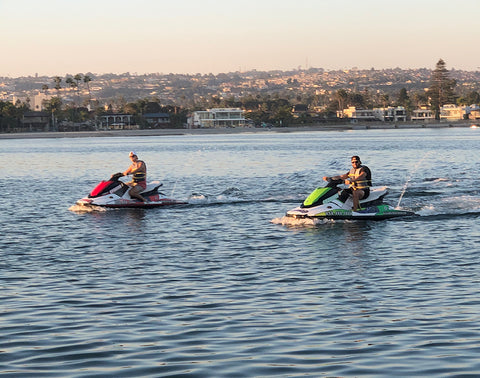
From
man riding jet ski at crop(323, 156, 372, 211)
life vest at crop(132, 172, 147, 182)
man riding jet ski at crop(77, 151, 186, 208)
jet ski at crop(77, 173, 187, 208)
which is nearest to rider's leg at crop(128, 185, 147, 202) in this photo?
man riding jet ski at crop(77, 151, 186, 208)

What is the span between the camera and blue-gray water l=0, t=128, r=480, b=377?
33.8 feet

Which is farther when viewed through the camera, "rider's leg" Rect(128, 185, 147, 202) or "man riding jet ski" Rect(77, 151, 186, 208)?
"rider's leg" Rect(128, 185, 147, 202)

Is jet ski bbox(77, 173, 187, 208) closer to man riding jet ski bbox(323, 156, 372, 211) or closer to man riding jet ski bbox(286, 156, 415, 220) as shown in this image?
man riding jet ski bbox(286, 156, 415, 220)

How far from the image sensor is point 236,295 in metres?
14.3

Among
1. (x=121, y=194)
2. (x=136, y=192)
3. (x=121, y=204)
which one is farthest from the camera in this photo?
(x=136, y=192)

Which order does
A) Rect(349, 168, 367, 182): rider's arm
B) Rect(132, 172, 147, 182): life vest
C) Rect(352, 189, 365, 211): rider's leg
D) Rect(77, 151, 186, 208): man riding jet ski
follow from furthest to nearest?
Rect(77, 151, 186, 208): man riding jet ski, Rect(132, 172, 147, 182): life vest, Rect(352, 189, 365, 211): rider's leg, Rect(349, 168, 367, 182): rider's arm

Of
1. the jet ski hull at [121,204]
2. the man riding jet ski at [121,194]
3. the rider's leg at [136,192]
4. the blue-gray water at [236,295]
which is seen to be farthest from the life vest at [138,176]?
the blue-gray water at [236,295]

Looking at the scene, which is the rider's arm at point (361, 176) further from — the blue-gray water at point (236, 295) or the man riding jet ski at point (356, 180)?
the blue-gray water at point (236, 295)

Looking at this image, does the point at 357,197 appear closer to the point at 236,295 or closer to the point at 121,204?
the point at 121,204

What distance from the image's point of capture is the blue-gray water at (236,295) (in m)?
10.3

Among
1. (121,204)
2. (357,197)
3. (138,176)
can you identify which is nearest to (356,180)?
(357,197)

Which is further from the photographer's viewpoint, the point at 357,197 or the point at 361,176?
the point at 357,197

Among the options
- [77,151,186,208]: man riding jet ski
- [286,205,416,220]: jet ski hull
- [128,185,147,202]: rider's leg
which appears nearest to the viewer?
[286,205,416,220]: jet ski hull

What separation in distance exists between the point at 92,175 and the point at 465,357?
5133 cm
